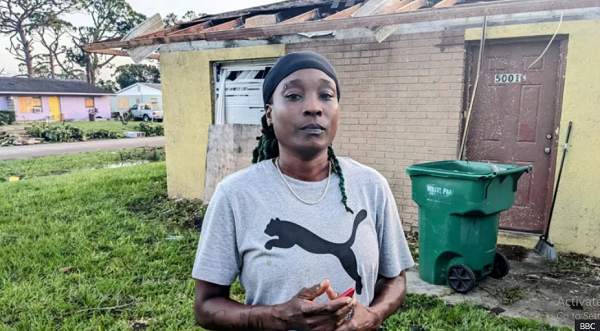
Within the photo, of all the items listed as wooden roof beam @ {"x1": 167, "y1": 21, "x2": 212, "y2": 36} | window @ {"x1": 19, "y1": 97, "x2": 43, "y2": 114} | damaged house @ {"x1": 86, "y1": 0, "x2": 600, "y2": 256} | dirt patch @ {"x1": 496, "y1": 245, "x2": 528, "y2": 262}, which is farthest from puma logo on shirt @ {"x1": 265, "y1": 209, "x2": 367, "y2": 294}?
window @ {"x1": 19, "y1": 97, "x2": 43, "y2": 114}

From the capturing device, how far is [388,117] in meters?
5.51

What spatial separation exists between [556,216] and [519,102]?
138cm

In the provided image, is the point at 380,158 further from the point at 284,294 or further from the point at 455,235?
the point at 284,294

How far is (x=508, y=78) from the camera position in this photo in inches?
191

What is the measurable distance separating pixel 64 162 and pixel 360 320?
1399 cm

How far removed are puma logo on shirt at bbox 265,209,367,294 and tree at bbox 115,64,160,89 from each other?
2346 inches

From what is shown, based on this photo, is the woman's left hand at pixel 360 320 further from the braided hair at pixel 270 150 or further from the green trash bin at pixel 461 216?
the green trash bin at pixel 461 216

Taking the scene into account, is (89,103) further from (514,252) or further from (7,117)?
(514,252)

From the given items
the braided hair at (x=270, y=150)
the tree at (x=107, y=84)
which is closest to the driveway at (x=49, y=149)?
the braided hair at (x=270, y=150)

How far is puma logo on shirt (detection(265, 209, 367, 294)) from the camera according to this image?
1254mm

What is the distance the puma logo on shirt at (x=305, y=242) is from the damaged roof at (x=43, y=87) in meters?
40.7

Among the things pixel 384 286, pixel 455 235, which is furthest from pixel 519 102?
pixel 384 286

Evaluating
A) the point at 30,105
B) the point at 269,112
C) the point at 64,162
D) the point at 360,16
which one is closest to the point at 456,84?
the point at 360,16

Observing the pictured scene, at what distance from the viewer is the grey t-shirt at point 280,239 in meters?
1.25
